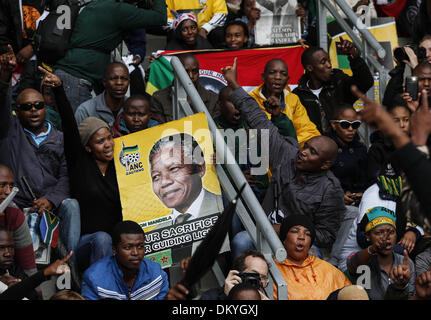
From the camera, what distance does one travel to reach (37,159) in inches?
289

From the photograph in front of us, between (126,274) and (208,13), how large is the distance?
4.68 meters

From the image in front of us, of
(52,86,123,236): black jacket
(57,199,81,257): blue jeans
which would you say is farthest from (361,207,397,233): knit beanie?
(57,199,81,257): blue jeans

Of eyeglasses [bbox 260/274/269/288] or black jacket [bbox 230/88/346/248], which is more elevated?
black jacket [bbox 230/88/346/248]

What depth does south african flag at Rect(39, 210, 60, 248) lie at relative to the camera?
Result: 6.74 m

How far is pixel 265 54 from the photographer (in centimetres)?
983

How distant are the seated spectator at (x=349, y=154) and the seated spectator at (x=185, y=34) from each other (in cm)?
212

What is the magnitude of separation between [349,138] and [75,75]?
9.23 feet

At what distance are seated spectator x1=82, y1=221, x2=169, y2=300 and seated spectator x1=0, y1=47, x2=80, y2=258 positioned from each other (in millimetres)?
595

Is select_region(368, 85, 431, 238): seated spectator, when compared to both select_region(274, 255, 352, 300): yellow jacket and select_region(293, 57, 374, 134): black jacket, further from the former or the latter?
select_region(274, 255, 352, 300): yellow jacket

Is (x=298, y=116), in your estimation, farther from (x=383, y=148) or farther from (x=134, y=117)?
(x=134, y=117)

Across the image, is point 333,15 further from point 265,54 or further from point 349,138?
point 349,138
